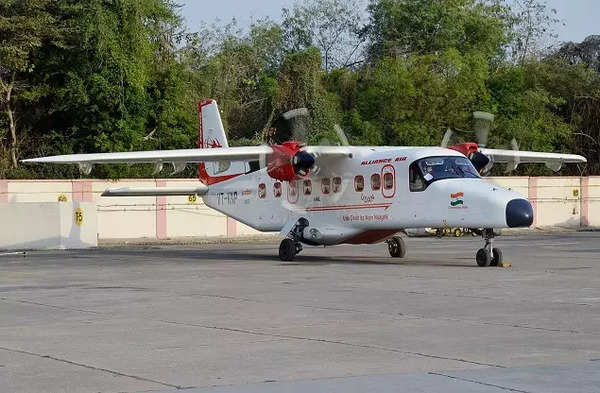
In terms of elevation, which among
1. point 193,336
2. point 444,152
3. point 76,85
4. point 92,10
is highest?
point 92,10

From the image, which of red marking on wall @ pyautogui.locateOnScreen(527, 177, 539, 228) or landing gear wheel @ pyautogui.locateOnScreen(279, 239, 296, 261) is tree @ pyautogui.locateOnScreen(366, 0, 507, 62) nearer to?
red marking on wall @ pyautogui.locateOnScreen(527, 177, 539, 228)

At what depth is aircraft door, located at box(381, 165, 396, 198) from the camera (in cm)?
2505

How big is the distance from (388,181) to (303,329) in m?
13.1

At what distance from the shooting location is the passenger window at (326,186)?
27188 millimetres

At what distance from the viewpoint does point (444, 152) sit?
2473cm

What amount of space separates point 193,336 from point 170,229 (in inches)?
1290

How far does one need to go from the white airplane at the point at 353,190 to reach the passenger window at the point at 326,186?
3 centimetres

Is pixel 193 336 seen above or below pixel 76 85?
below

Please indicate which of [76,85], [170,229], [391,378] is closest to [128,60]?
[76,85]

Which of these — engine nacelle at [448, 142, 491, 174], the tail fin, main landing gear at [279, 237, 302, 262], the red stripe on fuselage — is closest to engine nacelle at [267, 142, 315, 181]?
the red stripe on fuselage

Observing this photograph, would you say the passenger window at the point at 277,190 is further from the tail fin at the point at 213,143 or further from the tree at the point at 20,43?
the tree at the point at 20,43

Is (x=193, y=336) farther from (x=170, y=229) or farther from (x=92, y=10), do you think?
(x=92, y=10)

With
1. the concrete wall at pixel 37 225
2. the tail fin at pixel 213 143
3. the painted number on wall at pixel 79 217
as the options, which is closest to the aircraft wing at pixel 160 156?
the tail fin at pixel 213 143

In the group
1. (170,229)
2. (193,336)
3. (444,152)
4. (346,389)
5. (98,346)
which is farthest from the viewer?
(170,229)
